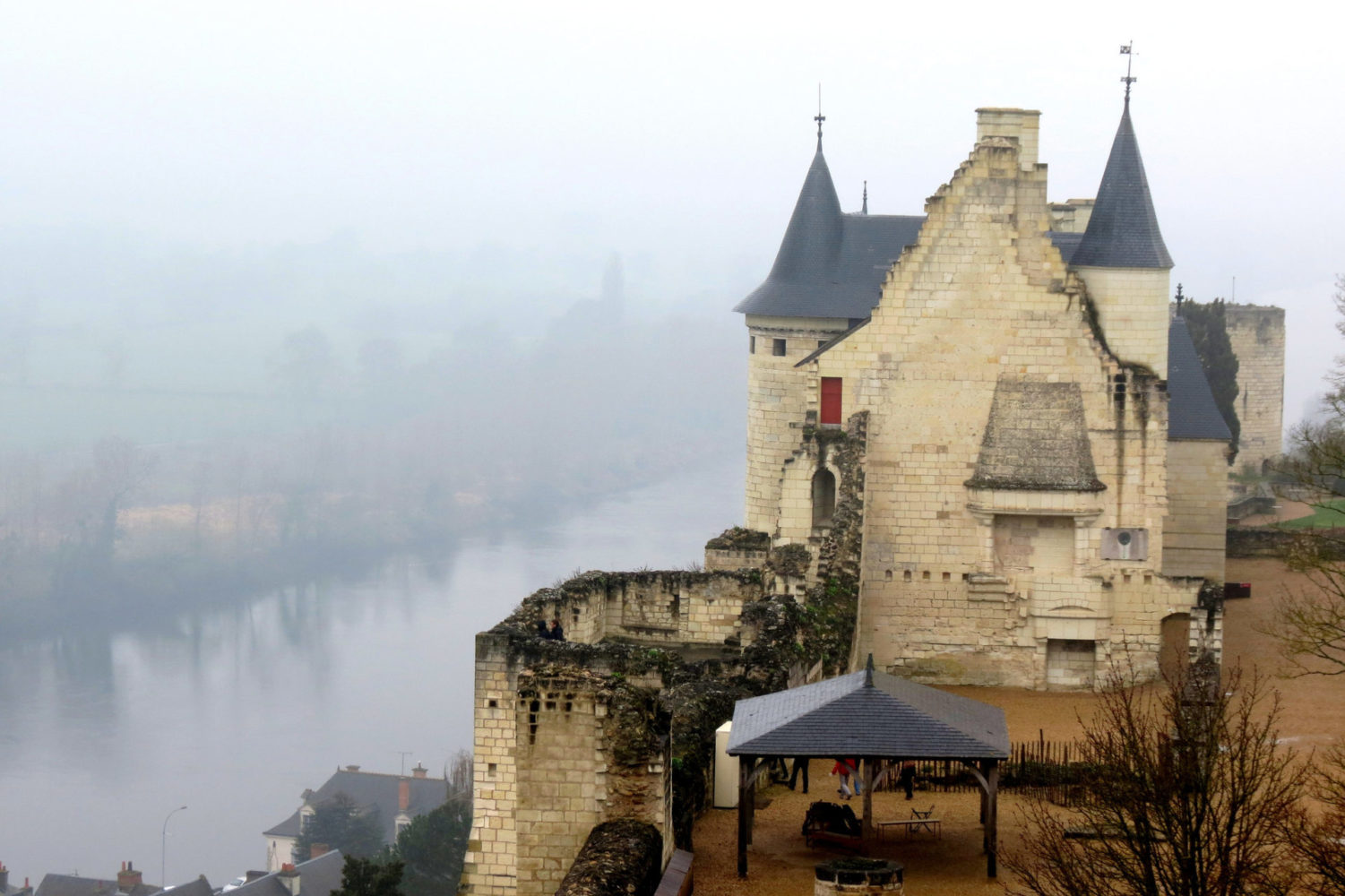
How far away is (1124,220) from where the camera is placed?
1166 inches

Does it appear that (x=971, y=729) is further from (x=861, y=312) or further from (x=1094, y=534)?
(x=861, y=312)

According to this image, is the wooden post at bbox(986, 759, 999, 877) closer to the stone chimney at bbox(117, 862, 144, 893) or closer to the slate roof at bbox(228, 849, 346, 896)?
the slate roof at bbox(228, 849, 346, 896)

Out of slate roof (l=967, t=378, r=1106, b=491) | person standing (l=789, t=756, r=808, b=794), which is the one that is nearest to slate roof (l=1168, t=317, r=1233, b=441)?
slate roof (l=967, t=378, r=1106, b=491)

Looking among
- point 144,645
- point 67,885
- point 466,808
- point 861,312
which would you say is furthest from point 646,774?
point 144,645

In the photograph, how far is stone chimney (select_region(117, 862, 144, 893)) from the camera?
74.2 meters

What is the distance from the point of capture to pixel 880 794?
66.1ft

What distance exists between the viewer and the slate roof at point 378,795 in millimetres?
82438

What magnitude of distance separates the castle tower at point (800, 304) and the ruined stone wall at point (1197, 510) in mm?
7046

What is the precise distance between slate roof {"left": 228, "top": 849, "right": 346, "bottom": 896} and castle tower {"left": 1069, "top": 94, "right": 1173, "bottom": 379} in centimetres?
4606

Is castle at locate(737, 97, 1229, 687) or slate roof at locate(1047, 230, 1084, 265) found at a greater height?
Result: slate roof at locate(1047, 230, 1084, 265)

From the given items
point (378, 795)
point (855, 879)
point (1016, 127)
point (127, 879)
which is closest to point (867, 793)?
point (855, 879)

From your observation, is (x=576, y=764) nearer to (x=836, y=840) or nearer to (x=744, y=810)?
(x=744, y=810)

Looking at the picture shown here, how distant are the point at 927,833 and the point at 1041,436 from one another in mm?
11927

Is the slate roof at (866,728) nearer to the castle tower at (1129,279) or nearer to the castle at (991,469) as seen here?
the castle at (991,469)
